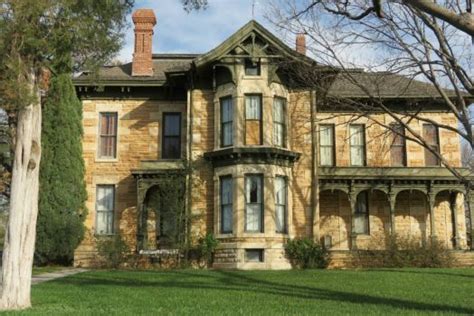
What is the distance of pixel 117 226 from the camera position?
78.7 feet

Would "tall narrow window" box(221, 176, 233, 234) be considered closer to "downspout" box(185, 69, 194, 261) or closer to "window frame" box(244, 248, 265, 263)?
"window frame" box(244, 248, 265, 263)

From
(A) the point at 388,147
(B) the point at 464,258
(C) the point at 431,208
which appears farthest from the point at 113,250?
(B) the point at 464,258

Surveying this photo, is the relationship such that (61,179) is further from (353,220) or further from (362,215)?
(362,215)

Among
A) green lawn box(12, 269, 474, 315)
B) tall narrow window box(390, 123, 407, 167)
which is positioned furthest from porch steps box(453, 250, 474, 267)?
green lawn box(12, 269, 474, 315)

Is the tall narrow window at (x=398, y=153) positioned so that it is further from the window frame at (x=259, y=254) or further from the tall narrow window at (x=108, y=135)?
the tall narrow window at (x=108, y=135)

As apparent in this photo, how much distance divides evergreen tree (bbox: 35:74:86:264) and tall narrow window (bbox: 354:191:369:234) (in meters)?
11.6

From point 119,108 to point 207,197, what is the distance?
5.71 meters

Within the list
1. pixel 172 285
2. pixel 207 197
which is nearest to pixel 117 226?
pixel 207 197

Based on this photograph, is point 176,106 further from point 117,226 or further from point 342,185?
Result: point 342,185

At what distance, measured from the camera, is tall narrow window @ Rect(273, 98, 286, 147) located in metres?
22.6

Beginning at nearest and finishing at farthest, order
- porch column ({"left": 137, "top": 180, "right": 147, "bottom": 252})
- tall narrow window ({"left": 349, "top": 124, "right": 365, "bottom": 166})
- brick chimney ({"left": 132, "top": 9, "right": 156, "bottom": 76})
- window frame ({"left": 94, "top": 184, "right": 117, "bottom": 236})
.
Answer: porch column ({"left": 137, "top": 180, "right": 147, "bottom": 252})
window frame ({"left": 94, "top": 184, "right": 117, "bottom": 236})
brick chimney ({"left": 132, "top": 9, "right": 156, "bottom": 76})
tall narrow window ({"left": 349, "top": 124, "right": 365, "bottom": 166})

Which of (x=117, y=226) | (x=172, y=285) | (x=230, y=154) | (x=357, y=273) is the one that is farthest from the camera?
(x=117, y=226)

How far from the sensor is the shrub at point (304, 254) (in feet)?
71.0

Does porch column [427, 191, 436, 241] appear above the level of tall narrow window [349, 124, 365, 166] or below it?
below
